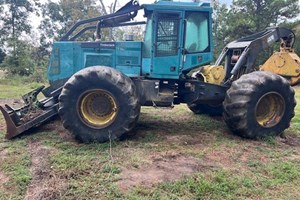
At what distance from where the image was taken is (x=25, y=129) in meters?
5.82

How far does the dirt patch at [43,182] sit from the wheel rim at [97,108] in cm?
95

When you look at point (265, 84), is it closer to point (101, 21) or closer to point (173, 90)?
point (173, 90)

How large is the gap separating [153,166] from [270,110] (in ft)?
9.45

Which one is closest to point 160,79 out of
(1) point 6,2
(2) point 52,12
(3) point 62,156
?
(3) point 62,156

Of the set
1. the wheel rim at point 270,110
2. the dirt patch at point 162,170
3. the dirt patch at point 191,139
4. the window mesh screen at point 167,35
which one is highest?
the window mesh screen at point 167,35

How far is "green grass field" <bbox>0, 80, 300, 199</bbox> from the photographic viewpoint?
3701 millimetres

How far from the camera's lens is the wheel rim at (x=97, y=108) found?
550 centimetres

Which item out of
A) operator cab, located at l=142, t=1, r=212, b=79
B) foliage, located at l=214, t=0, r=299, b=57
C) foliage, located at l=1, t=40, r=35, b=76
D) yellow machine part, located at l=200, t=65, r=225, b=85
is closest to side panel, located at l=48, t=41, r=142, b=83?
operator cab, located at l=142, t=1, r=212, b=79

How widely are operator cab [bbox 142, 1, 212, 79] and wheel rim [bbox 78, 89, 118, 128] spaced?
0.99 metres

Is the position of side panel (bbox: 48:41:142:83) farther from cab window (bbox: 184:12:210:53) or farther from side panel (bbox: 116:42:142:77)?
cab window (bbox: 184:12:210:53)

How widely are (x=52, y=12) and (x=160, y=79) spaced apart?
2119 centimetres

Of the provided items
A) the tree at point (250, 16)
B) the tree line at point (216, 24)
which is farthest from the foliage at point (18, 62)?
the tree at point (250, 16)

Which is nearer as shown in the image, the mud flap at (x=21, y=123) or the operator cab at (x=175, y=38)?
the mud flap at (x=21, y=123)

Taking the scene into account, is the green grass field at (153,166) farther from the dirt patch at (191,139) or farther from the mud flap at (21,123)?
the mud flap at (21,123)
